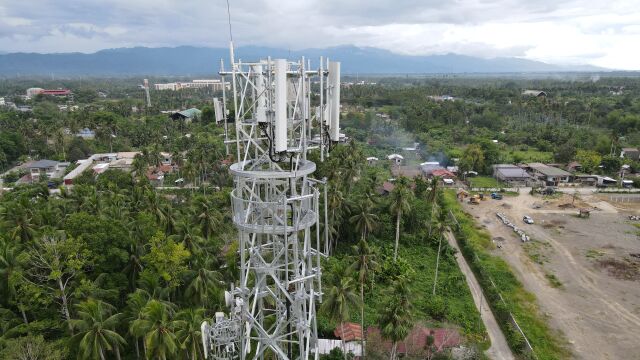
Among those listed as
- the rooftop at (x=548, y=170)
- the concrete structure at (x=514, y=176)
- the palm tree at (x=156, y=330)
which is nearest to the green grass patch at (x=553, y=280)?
the palm tree at (x=156, y=330)

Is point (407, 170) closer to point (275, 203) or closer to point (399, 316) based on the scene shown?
point (399, 316)

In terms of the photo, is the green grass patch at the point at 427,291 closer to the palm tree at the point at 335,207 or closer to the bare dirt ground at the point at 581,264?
the palm tree at the point at 335,207

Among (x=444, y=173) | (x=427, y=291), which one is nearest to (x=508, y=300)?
(x=427, y=291)

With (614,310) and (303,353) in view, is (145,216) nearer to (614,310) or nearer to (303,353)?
(303,353)

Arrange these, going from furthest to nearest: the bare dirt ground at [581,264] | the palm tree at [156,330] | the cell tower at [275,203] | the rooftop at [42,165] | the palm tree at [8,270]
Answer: the rooftop at [42,165] < the bare dirt ground at [581,264] < the palm tree at [8,270] < the palm tree at [156,330] < the cell tower at [275,203]

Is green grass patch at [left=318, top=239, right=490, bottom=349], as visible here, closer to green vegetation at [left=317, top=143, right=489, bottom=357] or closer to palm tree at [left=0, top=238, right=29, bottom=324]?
green vegetation at [left=317, top=143, right=489, bottom=357]

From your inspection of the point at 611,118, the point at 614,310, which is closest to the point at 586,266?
the point at 614,310
